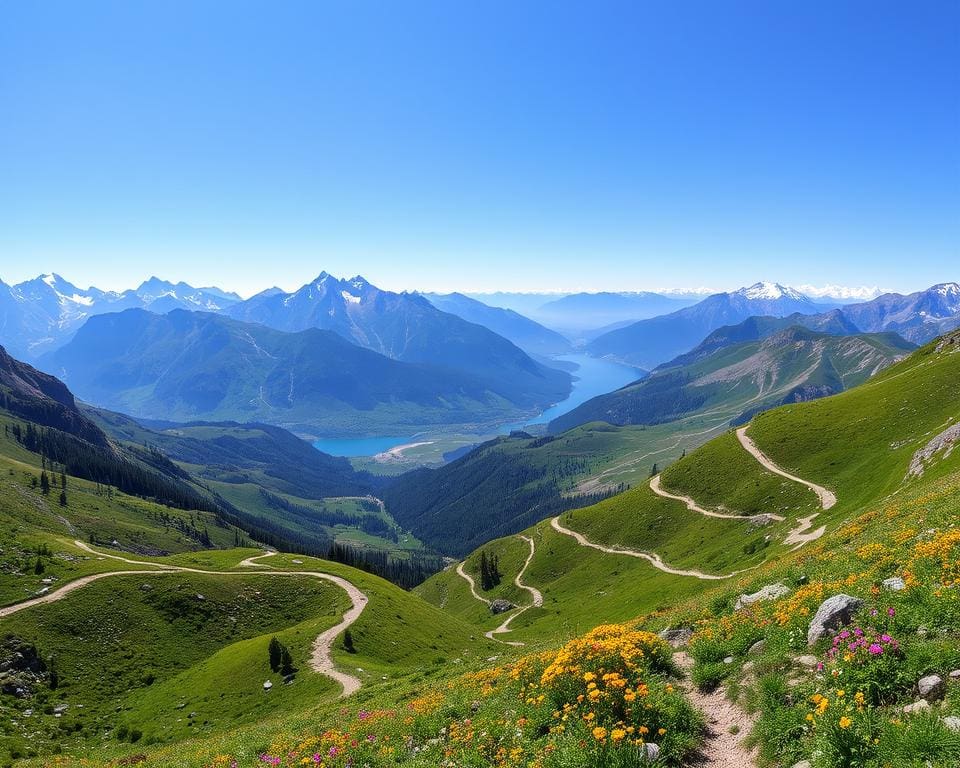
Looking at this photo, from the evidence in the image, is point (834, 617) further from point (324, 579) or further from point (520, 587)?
point (520, 587)

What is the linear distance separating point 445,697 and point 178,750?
76.6ft

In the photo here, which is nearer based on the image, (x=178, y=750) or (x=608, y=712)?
(x=608, y=712)

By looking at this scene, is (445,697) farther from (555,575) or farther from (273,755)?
(555,575)

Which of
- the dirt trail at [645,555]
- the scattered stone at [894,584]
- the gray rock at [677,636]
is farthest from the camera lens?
the dirt trail at [645,555]

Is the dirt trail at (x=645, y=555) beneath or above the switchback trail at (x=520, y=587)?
above

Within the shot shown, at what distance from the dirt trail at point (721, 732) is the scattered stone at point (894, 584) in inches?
237

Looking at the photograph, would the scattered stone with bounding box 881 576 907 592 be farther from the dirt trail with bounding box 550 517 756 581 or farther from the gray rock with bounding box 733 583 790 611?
the dirt trail with bounding box 550 517 756 581

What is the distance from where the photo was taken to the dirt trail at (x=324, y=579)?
49125 millimetres

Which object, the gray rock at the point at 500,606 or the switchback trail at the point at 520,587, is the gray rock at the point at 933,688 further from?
the gray rock at the point at 500,606

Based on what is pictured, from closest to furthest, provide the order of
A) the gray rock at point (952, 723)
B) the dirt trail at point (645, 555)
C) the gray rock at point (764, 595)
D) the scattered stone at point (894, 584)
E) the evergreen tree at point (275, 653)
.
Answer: the gray rock at point (952, 723) → the scattered stone at point (894, 584) → the gray rock at point (764, 595) → the evergreen tree at point (275, 653) → the dirt trail at point (645, 555)

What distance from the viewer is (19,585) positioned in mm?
64625

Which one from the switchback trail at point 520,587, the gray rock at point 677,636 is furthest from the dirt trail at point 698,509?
the gray rock at point 677,636

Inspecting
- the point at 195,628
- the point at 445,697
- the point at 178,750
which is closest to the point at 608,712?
the point at 445,697

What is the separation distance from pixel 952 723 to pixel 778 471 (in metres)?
107
